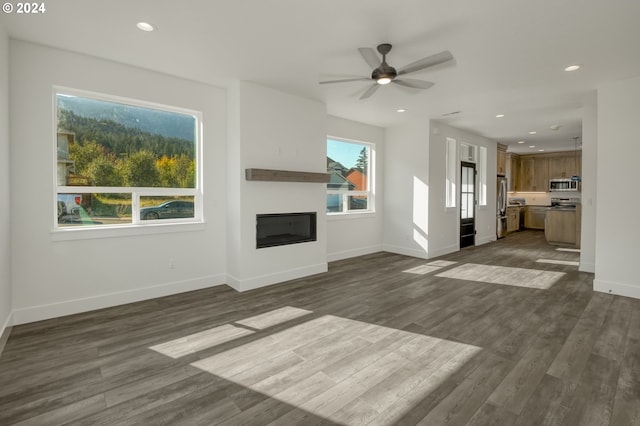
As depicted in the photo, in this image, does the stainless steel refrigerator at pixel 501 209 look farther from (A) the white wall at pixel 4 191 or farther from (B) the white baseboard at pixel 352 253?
(A) the white wall at pixel 4 191

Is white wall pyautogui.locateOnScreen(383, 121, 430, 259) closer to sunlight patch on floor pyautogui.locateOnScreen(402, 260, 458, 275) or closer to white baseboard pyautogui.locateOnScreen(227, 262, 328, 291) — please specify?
sunlight patch on floor pyautogui.locateOnScreen(402, 260, 458, 275)

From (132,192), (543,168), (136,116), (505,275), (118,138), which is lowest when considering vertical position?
(505,275)

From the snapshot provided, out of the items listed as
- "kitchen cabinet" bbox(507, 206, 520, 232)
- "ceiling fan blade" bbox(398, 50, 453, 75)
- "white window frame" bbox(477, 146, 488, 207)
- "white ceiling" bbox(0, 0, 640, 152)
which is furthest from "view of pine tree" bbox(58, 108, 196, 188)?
"kitchen cabinet" bbox(507, 206, 520, 232)

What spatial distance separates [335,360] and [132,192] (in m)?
3.12

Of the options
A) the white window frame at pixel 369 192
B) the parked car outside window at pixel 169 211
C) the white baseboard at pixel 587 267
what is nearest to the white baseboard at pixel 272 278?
the parked car outside window at pixel 169 211

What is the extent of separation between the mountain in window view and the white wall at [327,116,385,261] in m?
2.78

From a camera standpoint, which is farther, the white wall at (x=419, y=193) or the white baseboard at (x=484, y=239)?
Answer: the white baseboard at (x=484, y=239)

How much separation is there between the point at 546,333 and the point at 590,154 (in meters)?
3.79

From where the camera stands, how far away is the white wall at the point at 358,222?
625 centimetres

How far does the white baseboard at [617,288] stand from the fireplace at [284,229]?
4024mm

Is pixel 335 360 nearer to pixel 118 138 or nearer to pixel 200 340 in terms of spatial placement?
pixel 200 340

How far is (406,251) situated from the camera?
6828 millimetres

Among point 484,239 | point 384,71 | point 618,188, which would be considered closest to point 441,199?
point 484,239

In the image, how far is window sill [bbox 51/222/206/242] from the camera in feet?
11.1
